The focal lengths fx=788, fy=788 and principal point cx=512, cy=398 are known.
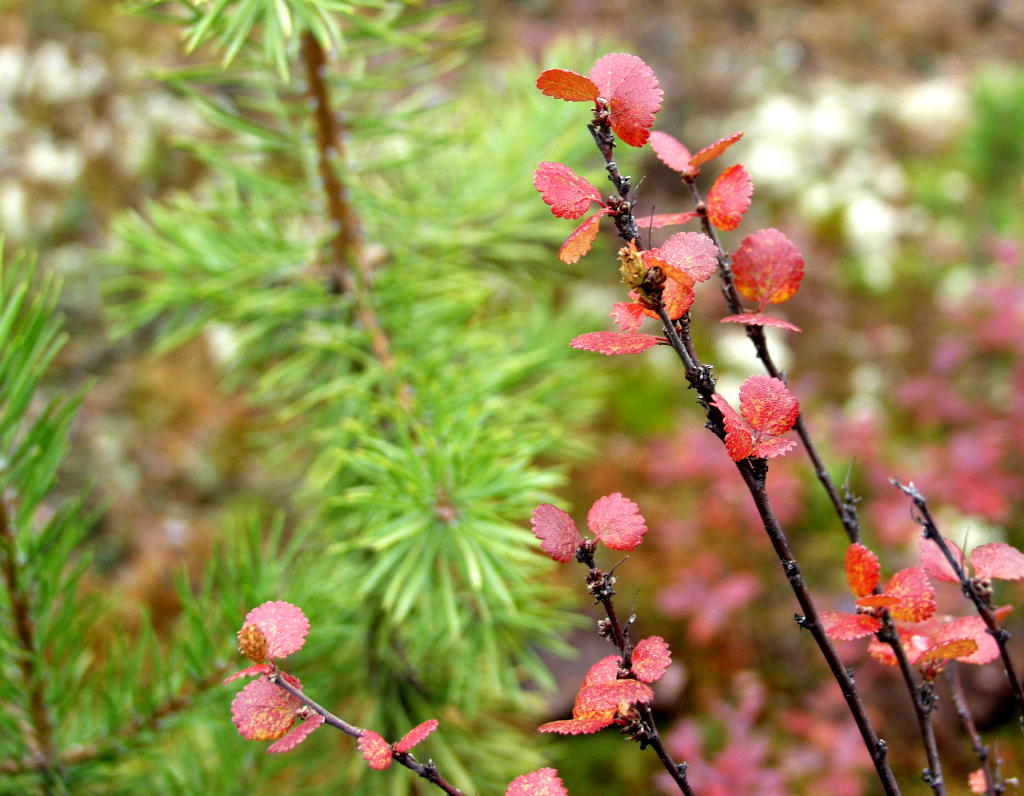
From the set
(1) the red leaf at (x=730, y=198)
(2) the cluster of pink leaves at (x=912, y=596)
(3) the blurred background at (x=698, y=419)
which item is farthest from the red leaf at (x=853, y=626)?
(3) the blurred background at (x=698, y=419)

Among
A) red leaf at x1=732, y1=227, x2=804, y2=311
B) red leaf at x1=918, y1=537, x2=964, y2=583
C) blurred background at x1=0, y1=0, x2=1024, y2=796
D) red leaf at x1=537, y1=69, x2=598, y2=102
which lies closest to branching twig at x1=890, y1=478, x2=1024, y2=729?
red leaf at x1=918, y1=537, x2=964, y2=583

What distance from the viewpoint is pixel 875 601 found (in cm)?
38

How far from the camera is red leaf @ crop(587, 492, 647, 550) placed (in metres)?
0.37

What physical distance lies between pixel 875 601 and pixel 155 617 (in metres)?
1.44

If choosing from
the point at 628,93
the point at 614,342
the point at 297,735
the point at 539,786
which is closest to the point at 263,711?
the point at 297,735

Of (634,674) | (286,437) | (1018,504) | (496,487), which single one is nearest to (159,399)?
(286,437)

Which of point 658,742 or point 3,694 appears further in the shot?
point 3,694

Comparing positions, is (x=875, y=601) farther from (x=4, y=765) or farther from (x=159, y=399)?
(x=159, y=399)

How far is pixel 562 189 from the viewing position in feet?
1.20

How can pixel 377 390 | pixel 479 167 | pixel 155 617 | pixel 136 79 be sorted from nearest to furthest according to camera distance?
pixel 377 390
pixel 479 167
pixel 155 617
pixel 136 79

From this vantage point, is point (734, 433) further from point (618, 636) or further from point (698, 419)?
point (698, 419)

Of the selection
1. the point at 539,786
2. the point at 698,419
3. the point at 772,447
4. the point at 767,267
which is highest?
the point at 698,419

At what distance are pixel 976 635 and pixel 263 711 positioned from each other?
37 centimetres

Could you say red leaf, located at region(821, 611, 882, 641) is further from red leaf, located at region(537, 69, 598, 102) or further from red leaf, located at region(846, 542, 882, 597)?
red leaf, located at region(537, 69, 598, 102)
